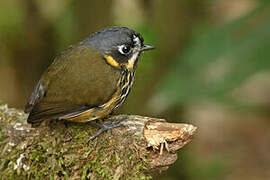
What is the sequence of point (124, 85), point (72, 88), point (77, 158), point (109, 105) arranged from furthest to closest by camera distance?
point (124, 85), point (109, 105), point (72, 88), point (77, 158)

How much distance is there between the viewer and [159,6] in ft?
18.9

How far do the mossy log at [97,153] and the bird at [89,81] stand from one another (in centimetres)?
13

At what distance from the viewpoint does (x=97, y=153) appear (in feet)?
10.5

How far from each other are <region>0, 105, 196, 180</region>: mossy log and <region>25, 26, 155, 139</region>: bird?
0.42ft

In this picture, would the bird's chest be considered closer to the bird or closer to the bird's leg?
the bird

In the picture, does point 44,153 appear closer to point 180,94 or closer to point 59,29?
point 180,94

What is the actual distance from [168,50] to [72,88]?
242 cm

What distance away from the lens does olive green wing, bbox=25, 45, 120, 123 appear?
3.35 m

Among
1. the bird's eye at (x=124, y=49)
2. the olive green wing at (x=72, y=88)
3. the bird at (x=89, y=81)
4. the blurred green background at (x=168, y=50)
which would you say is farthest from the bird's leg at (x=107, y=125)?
the blurred green background at (x=168, y=50)

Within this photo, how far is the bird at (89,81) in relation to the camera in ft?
11.0

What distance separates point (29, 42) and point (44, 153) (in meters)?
3.21

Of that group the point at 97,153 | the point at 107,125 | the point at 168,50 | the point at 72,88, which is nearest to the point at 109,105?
the point at 107,125

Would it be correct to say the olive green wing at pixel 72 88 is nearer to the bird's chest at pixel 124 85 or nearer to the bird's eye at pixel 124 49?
the bird's chest at pixel 124 85

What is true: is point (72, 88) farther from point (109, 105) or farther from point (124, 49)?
point (124, 49)
